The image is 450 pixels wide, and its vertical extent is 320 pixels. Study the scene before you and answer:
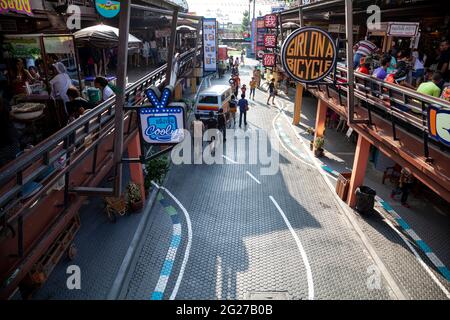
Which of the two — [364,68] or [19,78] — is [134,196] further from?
[364,68]

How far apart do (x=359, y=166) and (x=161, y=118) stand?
27.7ft

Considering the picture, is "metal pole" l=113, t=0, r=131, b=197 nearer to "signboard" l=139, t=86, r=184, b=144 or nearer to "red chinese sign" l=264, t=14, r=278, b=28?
"signboard" l=139, t=86, r=184, b=144

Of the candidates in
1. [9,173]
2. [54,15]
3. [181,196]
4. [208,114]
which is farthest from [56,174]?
[208,114]

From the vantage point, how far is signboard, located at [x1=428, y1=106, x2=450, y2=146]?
5316mm

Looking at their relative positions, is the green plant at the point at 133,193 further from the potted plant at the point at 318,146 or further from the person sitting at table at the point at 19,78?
the potted plant at the point at 318,146

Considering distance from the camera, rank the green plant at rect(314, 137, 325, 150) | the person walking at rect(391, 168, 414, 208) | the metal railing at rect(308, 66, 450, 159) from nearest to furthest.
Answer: the metal railing at rect(308, 66, 450, 159)
the person walking at rect(391, 168, 414, 208)
the green plant at rect(314, 137, 325, 150)

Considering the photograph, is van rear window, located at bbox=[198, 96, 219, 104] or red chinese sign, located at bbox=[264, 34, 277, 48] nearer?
van rear window, located at bbox=[198, 96, 219, 104]

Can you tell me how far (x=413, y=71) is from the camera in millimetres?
11836

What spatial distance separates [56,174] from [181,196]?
323 inches

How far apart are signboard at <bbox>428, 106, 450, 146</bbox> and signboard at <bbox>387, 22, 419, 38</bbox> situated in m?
6.96

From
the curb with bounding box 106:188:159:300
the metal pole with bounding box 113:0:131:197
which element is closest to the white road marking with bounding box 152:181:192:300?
the curb with bounding box 106:188:159:300

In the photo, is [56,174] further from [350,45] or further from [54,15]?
Answer: [54,15]
